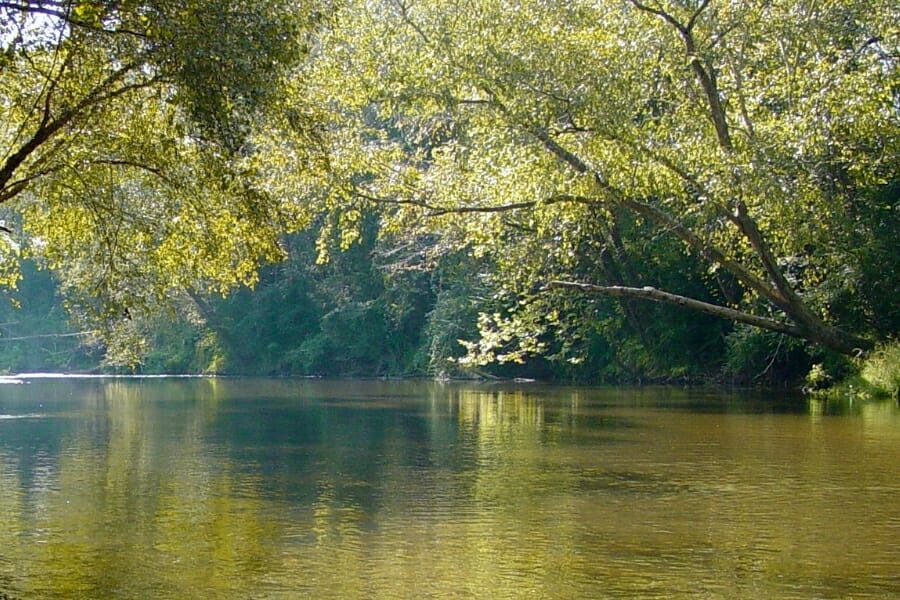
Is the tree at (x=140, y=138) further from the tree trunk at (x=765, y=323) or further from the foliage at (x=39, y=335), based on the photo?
the foliage at (x=39, y=335)

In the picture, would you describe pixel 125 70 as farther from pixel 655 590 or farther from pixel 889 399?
pixel 889 399

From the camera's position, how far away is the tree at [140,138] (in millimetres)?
12148

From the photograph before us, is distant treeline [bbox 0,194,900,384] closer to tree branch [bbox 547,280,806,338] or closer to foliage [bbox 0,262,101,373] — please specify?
foliage [bbox 0,262,101,373]

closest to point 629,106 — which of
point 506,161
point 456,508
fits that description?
point 506,161

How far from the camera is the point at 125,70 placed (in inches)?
512

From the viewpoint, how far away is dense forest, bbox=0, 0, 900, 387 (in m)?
13.2

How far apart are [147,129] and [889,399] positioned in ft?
61.7

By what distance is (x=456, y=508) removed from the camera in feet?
39.2

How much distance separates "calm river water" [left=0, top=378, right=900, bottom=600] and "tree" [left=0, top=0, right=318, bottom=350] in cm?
274

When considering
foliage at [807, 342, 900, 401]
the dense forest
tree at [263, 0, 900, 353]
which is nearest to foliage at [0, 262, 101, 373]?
the dense forest

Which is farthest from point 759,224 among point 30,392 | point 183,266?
point 30,392

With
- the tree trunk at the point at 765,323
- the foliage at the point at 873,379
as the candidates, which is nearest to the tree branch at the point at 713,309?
the tree trunk at the point at 765,323

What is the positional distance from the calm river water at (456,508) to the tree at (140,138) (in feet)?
8.99

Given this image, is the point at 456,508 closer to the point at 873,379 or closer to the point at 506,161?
the point at 506,161
